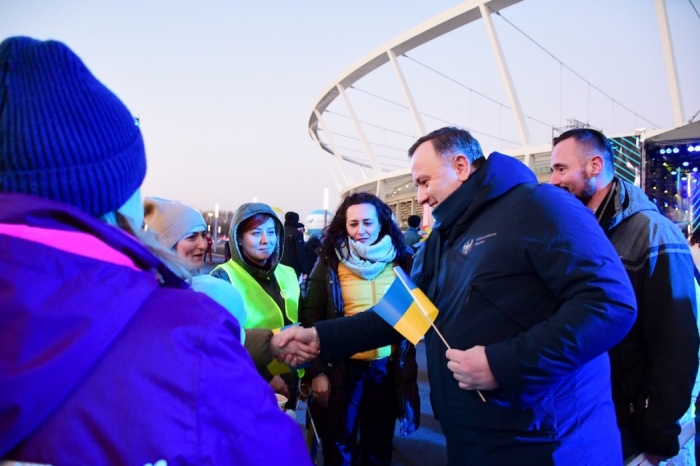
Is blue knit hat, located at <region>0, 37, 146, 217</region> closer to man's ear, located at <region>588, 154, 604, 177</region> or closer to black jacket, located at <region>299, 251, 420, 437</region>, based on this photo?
man's ear, located at <region>588, 154, 604, 177</region>

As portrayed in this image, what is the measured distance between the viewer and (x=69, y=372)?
24.4 inches

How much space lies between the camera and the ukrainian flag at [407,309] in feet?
6.34

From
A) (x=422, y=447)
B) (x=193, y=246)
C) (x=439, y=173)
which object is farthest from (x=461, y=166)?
(x=422, y=447)

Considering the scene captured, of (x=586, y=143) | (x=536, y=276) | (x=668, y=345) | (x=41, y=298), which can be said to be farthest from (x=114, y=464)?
(x=586, y=143)

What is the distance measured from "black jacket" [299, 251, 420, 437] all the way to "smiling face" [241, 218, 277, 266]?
51 cm

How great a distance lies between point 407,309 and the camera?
1974mm

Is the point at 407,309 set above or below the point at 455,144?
below

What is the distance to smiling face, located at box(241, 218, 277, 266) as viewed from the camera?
3180 millimetres

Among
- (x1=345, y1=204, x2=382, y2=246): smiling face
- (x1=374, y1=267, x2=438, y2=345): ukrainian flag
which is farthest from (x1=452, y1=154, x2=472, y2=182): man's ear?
(x1=345, y1=204, x2=382, y2=246): smiling face

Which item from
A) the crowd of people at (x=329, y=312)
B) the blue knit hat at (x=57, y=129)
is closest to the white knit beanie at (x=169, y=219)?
the crowd of people at (x=329, y=312)

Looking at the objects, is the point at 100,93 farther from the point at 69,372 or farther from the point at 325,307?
the point at 325,307

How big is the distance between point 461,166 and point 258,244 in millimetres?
1627

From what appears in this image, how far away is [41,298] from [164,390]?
0.72 feet

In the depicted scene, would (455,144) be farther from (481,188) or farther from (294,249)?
(294,249)
